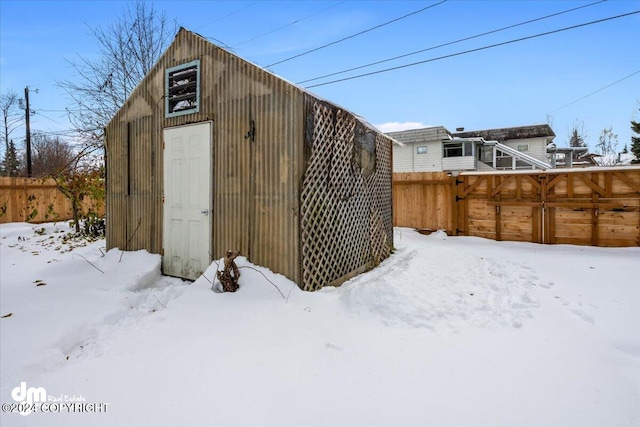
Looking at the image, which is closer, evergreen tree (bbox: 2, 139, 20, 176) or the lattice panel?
the lattice panel

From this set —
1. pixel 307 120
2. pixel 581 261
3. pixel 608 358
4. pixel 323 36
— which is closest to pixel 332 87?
pixel 323 36

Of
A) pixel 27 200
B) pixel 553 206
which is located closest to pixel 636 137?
pixel 553 206

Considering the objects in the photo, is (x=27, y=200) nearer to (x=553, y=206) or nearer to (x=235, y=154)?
(x=235, y=154)

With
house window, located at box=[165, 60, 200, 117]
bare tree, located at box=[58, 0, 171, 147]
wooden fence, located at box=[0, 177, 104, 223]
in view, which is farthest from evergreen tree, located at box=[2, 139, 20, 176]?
house window, located at box=[165, 60, 200, 117]

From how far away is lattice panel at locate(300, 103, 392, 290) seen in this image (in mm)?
4062

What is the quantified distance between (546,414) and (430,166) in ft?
65.2

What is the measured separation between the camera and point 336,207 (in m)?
4.62

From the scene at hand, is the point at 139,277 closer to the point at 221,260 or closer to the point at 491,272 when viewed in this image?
the point at 221,260

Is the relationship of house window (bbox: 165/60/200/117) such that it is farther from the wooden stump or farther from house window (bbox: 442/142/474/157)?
house window (bbox: 442/142/474/157)

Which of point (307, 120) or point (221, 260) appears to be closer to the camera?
point (307, 120)

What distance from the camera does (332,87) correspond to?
37.7 ft

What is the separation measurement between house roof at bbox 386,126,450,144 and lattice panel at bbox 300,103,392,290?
15438 millimetres

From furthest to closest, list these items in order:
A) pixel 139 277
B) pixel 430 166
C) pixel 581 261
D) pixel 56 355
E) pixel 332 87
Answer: pixel 430 166, pixel 332 87, pixel 581 261, pixel 139 277, pixel 56 355

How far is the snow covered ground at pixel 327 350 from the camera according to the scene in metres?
2.02
